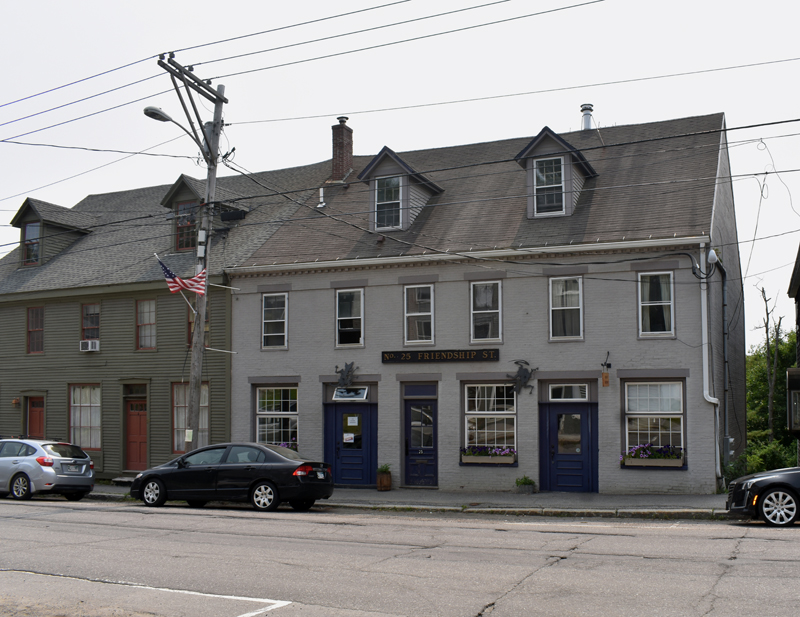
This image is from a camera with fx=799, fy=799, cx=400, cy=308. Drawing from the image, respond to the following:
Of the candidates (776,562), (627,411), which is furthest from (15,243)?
(776,562)

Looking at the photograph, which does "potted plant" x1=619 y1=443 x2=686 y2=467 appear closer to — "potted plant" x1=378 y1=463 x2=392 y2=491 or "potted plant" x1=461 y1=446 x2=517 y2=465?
"potted plant" x1=461 y1=446 x2=517 y2=465

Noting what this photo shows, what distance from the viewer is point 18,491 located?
763 inches

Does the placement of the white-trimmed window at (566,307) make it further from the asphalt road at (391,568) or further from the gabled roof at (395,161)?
the asphalt road at (391,568)

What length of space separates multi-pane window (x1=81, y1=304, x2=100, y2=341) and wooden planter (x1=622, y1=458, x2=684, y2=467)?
16895 mm

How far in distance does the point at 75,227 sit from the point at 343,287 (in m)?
13.1

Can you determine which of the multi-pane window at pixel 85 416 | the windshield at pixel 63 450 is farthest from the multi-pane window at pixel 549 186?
the multi-pane window at pixel 85 416

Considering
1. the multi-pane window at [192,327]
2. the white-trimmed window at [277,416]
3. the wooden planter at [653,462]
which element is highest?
the multi-pane window at [192,327]

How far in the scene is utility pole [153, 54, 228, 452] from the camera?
1873 cm

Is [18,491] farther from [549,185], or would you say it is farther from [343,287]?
[549,185]

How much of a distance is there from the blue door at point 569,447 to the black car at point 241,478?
18.0ft

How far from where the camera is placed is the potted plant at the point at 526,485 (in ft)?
62.4

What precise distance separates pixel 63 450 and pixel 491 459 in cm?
1063

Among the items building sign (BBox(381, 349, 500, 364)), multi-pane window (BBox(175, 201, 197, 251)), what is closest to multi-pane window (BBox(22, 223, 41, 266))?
multi-pane window (BBox(175, 201, 197, 251))

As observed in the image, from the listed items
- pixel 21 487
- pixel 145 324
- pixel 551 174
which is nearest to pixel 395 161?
pixel 551 174
